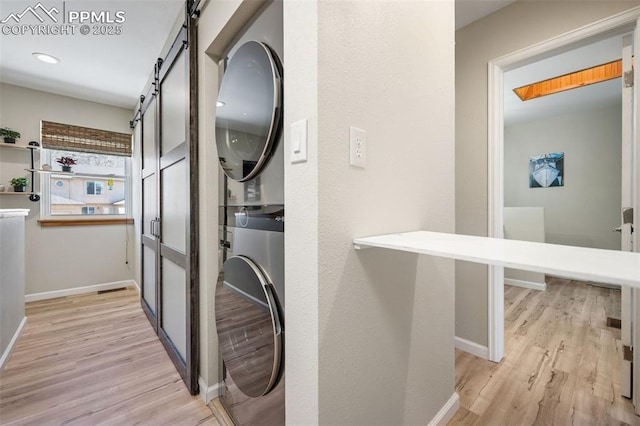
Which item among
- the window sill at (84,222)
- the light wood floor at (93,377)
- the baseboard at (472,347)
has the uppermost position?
the window sill at (84,222)

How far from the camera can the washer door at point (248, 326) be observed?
1.04m

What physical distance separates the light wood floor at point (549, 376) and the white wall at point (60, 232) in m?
4.25

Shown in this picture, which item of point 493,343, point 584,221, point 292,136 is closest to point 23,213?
point 292,136

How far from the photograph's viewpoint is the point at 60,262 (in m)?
3.37

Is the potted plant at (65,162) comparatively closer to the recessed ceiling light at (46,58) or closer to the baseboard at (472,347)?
the recessed ceiling light at (46,58)

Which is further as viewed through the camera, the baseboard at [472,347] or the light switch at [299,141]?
the baseboard at [472,347]

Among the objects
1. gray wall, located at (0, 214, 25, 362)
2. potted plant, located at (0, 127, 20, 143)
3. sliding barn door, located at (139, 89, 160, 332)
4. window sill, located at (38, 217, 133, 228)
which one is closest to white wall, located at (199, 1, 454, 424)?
sliding barn door, located at (139, 89, 160, 332)

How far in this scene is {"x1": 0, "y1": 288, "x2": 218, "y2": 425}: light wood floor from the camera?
59.4 inches

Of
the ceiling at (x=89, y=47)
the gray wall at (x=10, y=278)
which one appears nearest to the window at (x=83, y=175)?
the ceiling at (x=89, y=47)

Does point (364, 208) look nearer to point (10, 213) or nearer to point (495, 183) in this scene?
point (495, 183)

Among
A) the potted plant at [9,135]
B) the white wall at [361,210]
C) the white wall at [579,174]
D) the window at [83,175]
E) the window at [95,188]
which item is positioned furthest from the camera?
the white wall at [579,174]

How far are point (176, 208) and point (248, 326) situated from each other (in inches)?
44.6

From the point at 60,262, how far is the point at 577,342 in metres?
5.49

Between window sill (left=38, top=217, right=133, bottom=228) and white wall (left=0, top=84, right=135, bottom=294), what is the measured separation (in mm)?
53
